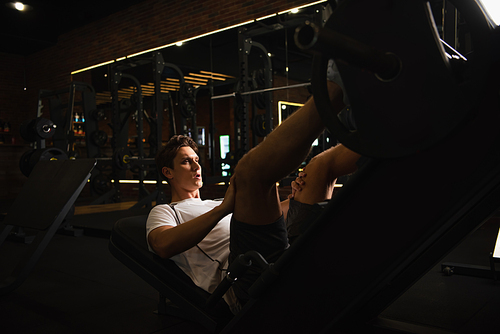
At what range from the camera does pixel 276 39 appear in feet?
17.6

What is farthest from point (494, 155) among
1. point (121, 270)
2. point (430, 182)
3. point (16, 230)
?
point (16, 230)

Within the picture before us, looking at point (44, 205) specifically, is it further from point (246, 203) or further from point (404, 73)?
point (404, 73)

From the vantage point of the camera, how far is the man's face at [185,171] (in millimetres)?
1625

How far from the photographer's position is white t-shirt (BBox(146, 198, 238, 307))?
1400 millimetres

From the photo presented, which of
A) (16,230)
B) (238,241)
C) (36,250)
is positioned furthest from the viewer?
(16,230)

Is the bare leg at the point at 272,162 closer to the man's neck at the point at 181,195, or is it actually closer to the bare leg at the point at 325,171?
the bare leg at the point at 325,171

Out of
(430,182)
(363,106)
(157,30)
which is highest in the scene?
(157,30)

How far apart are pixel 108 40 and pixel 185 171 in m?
7.10

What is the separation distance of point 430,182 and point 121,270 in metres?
2.55

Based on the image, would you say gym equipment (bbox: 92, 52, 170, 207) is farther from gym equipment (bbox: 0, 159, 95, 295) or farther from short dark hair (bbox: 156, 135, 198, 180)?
short dark hair (bbox: 156, 135, 198, 180)

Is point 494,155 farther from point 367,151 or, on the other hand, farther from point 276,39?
point 276,39

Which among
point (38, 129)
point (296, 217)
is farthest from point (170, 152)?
point (38, 129)

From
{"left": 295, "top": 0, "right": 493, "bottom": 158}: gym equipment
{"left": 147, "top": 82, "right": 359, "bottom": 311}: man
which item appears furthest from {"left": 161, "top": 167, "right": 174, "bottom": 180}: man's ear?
{"left": 295, "top": 0, "right": 493, "bottom": 158}: gym equipment

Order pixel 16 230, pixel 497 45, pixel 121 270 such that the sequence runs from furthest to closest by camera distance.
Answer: pixel 16 230
pixel 121 270
pixel 497 45
